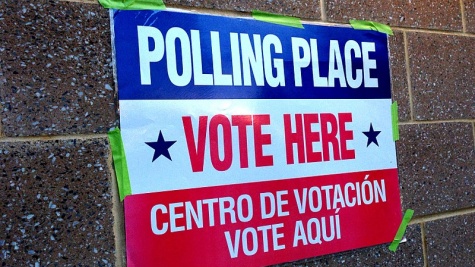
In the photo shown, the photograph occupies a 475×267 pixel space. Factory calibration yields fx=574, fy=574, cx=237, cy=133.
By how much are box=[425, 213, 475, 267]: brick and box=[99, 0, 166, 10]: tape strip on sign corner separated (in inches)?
55.4

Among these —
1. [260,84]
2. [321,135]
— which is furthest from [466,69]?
[260,84]

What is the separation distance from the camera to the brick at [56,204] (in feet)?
5.11

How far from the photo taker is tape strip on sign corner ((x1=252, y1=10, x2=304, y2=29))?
202 cm

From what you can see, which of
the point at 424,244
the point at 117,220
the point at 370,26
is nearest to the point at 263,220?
the point at 117,220

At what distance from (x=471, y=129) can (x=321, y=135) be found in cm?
89

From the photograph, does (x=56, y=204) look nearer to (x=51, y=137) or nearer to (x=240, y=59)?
(x=51, y=137)

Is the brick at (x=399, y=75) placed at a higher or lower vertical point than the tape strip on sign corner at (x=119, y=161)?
higher

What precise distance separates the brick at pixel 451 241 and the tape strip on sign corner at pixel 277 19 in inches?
39.4

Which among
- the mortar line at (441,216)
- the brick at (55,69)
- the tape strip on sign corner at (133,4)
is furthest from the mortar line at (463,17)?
the brick at (55,69)

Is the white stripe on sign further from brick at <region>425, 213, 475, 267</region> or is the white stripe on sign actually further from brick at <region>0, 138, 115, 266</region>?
brick at <region>425, 213, 475, 267</region>

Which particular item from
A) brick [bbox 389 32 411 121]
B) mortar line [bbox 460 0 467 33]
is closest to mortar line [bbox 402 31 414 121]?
brick [bbox 389 32 411 121]

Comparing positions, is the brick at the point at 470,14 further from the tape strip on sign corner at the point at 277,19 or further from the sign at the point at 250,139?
the tape strip on sign corner at the point at 277,19

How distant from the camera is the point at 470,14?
265 cm

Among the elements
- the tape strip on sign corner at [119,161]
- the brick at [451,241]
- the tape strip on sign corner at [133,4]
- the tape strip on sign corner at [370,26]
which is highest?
the tape strip on sign corner at [133,4]
